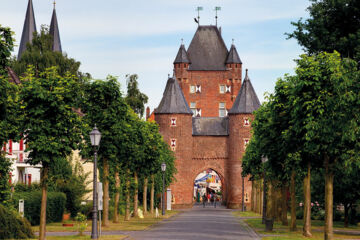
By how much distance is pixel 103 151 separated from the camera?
33844 mm

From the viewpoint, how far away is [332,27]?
34.8 meters

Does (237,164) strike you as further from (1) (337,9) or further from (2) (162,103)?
(1) (337,9)

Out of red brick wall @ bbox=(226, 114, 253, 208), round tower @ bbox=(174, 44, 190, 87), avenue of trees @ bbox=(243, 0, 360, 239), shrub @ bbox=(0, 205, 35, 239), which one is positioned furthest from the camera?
round tower @ bbox=(174, 44, 190, 87)

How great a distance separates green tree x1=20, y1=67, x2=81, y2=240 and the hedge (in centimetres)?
1152

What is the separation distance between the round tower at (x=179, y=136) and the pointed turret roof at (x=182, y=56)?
1623cm

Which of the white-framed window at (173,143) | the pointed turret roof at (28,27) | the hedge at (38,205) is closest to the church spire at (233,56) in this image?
the white-framed window at (173,143)

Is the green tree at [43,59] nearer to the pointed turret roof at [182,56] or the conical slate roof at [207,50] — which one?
the pointed turret roof at [182,56]

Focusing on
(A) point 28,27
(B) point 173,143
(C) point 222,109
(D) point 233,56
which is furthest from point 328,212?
(C) point 222,109

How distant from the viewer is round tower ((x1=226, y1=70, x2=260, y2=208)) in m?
86.6

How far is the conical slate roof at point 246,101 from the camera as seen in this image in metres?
87.8

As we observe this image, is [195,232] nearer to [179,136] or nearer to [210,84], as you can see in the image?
[179,136]

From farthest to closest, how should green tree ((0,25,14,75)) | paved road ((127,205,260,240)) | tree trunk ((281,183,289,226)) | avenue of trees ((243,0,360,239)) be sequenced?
tree trunk ((281,183,289,226)) < paved road ((127,205,260,240)) < avenue of trees ((243,0,360,239)) < green tree ((0,25,14,75))

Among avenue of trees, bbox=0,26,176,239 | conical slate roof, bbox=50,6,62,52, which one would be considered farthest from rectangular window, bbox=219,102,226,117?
avenue of trees, bbox=0,26,176,239

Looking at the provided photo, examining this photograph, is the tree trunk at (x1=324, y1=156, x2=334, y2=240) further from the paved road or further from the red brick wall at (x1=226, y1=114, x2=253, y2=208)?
the red brick wall at (x1=226, y1=114, x2=253, y2=208)
